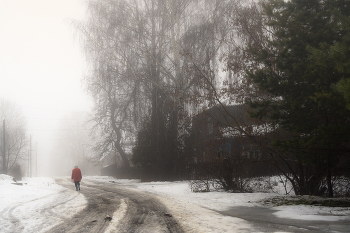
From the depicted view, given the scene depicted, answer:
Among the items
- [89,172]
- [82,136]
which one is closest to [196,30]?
[89,172]

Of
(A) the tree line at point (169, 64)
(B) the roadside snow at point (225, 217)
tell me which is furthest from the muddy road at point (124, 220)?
(A) the tree line at point (169, 64)

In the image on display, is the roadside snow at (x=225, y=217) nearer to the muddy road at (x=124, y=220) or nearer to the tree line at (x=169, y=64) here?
the muddy road at (x=124, y=220)

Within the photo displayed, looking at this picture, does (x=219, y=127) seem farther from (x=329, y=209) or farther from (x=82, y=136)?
(x=82, y=136)

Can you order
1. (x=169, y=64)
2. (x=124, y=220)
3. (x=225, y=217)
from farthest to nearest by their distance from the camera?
(x=169, y=64) < (x=225, y=217) < (x=124, y=220)

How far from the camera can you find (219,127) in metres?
14.0

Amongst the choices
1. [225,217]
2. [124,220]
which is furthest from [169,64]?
[124,220]

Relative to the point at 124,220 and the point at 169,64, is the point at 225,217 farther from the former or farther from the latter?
the point at 169,64

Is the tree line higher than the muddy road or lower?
higher

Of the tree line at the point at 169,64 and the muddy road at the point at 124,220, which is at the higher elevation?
the tree line at the point at 169,64

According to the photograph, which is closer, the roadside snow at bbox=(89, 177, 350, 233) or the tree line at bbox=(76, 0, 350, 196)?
the roadside snow at bbox=(89, 177, 350, 233)

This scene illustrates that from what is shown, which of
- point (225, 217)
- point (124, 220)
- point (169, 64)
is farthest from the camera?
point (169, 64)

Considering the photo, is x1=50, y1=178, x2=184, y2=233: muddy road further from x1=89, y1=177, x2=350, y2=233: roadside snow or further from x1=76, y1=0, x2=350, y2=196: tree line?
x1=76, y1=0, x2=350, y2=196: tree line

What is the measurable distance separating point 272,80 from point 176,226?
213 inches

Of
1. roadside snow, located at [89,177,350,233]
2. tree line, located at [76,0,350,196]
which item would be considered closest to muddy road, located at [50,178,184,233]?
roadside snow, located at [89,177,350,233]
